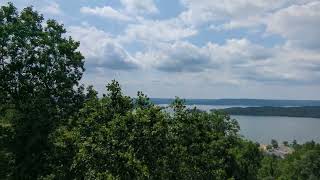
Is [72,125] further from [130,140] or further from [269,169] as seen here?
[269,169]

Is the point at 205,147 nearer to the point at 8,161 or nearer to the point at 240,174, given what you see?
the point at 8,161

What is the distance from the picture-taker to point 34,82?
37.7 metres

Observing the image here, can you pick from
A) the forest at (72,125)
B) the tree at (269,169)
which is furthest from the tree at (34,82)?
the tree at (269,169)

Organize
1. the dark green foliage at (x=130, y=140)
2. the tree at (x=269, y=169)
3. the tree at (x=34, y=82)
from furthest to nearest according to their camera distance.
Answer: the tree at (x=269, y=169) < the tree at (x=34, y=82) < the dark green foliage at (x=130, y=140)

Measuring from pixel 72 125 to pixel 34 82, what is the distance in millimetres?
6155

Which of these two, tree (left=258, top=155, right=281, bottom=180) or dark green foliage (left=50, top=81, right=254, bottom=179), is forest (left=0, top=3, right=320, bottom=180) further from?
tree (left=258, top=155, right=281, bottom=180)

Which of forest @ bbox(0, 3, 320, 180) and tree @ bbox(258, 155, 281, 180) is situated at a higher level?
forest @ bbox(0, 3, 320, 180)

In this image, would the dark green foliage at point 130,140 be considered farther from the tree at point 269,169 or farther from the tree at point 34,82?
the tree at point 269,169

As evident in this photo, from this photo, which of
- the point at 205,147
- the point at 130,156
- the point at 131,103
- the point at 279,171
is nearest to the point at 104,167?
the point at 130,156

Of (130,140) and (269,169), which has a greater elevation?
(130,140)

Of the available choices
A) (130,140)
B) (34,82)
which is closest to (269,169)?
(34,82)

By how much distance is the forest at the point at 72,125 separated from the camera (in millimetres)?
22812

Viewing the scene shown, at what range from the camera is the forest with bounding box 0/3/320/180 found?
74.8 ft

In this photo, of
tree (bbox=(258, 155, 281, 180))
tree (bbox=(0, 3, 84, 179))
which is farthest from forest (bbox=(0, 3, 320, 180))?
tree (bbox=(258, 155, 281, 180))
